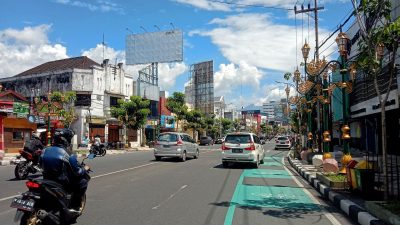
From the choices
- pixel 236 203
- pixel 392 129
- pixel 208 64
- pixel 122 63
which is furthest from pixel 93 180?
pixel 208 64

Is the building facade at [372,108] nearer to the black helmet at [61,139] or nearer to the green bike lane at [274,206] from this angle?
the green bike lane at [274,206]

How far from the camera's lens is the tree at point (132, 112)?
46.2m

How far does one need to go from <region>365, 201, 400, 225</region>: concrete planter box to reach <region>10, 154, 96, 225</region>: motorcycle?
5.36m

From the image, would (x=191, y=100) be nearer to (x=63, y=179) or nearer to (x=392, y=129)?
(x=392, y=129)

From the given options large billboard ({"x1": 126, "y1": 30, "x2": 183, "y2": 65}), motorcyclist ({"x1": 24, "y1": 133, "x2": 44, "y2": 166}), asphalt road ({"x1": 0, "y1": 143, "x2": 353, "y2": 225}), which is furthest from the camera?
large billboard ({"x1": 126, "y1": 30, "x2": 183, "y2": 65})

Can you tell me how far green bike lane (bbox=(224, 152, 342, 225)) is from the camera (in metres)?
8.34

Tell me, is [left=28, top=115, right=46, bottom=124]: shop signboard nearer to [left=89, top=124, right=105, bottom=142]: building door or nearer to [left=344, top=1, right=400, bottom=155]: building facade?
[left=89, top=124, right=105, bottom=142]: building door

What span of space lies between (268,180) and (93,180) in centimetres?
636

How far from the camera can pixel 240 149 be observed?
20594mm

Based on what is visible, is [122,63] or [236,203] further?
[122,63]

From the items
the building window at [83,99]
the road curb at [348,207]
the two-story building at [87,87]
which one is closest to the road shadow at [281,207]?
the road curb at [348,207]

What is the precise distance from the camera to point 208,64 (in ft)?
293

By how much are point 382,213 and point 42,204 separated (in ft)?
19.1

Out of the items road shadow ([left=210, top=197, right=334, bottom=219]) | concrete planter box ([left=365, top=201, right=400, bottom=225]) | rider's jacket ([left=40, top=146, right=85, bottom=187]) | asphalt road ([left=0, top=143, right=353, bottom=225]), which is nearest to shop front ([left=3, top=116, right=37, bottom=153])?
asphalt road ([left=0, top=143, right=353, bottom=225])
